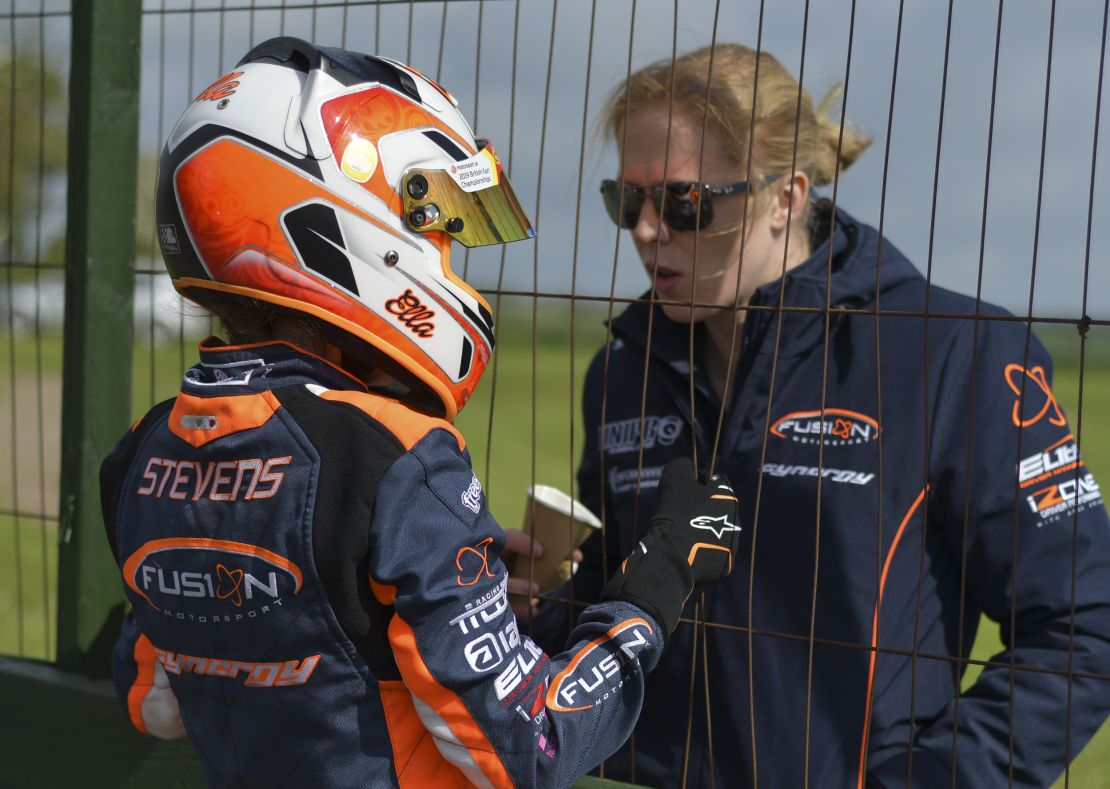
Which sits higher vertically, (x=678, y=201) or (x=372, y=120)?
(x=372, y=120)

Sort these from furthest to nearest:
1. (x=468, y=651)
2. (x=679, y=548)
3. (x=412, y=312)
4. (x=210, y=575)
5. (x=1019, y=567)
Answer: (x=1019, y=567) → (x=679, y=548) → (x=412, y=312) → (x=210, y=575) → (x=468, y=651)

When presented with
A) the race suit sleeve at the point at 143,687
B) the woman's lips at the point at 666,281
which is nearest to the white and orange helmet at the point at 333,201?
the race suit sleeve at the point at 143,687

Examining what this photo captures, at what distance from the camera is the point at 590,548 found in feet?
9.85

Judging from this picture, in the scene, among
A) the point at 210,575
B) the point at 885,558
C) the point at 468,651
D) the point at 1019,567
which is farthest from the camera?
the point at 885,558

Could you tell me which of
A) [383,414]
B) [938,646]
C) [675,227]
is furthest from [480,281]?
[938,646]

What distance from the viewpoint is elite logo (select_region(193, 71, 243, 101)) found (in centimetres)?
200

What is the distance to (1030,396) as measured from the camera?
7.93ft

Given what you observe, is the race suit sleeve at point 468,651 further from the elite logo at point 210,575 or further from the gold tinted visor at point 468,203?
the gold tinted visor at point 468,203

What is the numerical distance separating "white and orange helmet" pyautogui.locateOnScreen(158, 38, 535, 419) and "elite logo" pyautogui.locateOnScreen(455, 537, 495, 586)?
1.05 feet

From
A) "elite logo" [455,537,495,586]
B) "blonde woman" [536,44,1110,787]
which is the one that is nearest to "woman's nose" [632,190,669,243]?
"blonde woman" [536,44,1110,787]

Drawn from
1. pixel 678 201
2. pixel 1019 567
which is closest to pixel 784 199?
pixel 678 201

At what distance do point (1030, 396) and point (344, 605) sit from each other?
1.44 m

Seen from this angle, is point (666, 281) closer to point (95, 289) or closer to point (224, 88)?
point (224, 88)

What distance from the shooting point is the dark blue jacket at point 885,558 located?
2.36 meters
